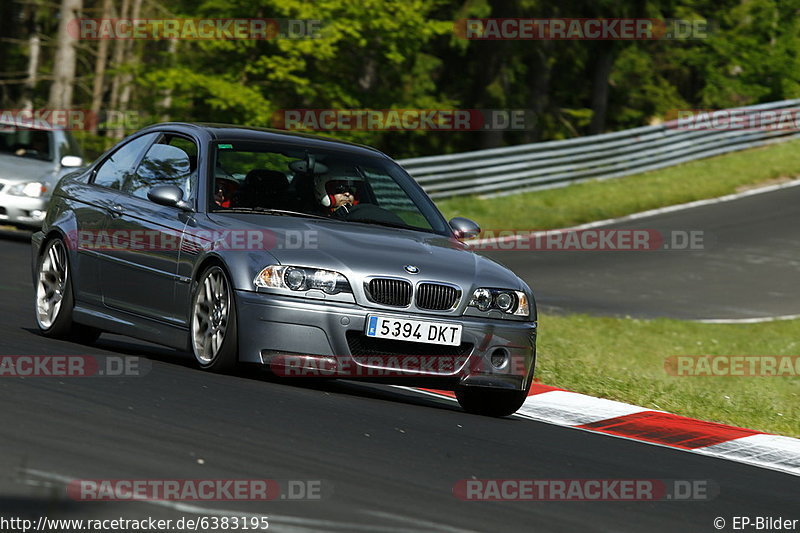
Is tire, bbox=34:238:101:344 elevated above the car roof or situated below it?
below

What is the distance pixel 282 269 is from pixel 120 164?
95.8 inches

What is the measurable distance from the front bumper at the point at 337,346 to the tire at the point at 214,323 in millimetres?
76

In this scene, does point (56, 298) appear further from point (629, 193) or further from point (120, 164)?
point (629, 193)

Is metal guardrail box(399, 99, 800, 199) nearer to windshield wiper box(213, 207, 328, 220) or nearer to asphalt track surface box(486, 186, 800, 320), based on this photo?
asphalt track surface box(486, 186, 800, 320)

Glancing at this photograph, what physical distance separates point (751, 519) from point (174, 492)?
97.0 inches

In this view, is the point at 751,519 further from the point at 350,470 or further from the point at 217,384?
the point at 217,384

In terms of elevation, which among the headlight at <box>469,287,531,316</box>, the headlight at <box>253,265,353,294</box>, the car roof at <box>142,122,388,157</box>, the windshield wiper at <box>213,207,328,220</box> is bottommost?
the headlight at <box>469,287,531,316</box>

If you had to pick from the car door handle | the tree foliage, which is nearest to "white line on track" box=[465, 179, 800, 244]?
the tree foliage

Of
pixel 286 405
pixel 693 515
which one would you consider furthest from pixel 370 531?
pixel 286 405

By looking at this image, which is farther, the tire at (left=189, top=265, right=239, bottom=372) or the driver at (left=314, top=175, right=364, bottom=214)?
the driver at (left=314, top=175, right=364, bottom=214)

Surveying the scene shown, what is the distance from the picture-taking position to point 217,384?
790cm

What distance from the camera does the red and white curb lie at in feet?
27.2

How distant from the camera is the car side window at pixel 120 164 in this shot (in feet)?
32.0

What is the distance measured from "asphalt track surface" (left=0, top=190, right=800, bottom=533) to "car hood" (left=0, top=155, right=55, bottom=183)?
1071 centimetres
